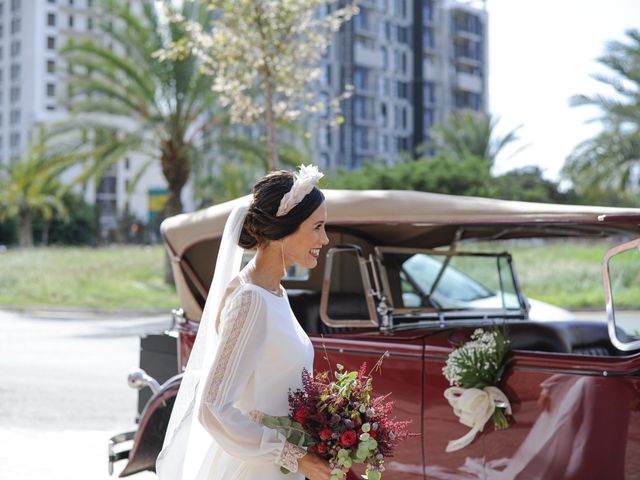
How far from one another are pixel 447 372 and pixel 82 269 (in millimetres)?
29555

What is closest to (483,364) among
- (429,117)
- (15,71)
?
(429,117)

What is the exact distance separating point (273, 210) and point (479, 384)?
71.8 inches

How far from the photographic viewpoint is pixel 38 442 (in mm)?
7820

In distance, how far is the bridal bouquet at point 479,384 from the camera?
4406 millimetres

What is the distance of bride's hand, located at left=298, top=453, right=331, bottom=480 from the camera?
2754 mm

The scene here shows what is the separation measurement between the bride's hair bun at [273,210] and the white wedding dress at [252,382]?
166mm

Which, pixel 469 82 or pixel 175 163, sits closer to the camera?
pixel 175 163

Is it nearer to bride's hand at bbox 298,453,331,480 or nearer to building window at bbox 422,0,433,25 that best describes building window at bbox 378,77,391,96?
building window at bbox 422,0,433,25

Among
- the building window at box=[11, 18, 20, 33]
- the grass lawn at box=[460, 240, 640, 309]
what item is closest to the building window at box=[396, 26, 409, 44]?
the building window at box=[11, 18, 20, 33]

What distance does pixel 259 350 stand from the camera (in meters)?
2.86

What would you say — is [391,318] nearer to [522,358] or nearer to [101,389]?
[522,358]

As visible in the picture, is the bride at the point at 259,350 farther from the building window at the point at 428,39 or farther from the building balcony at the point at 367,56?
the building window at the point at 428,39

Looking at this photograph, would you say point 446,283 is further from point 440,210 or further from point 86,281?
point 86,281

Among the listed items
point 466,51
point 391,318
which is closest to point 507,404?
point 391,318
